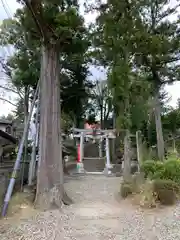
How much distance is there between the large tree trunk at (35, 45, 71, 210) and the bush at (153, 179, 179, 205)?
222 cm

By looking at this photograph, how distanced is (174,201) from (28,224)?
337 centimetres

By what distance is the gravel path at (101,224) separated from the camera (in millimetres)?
4059

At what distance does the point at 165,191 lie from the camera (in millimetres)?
5867

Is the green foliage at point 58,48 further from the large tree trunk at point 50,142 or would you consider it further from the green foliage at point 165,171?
the green foliage at point 165,171

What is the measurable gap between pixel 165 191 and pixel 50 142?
3039 millimetres

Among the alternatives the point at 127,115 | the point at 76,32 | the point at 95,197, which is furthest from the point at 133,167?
the point at 76,32

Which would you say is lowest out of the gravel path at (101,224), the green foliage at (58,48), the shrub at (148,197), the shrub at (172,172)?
the gravel path at (101,224)

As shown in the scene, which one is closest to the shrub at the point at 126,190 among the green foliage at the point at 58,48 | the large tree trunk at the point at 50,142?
the large tree trunk at the point at 50,142

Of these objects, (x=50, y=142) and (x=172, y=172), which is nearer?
(x=50, y=142)

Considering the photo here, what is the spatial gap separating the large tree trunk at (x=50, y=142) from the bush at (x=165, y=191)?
222 centimetres

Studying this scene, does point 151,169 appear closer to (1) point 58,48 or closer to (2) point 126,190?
(2) point 126,190

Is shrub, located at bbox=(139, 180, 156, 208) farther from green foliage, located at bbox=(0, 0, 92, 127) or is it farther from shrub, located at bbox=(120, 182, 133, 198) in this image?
green foliage, located at bbox=(0, 0, 92, 127)

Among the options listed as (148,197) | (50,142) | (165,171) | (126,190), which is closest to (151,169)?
(165,171)

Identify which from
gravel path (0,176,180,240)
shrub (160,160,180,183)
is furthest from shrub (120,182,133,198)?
shrub (160,160,180,183)
